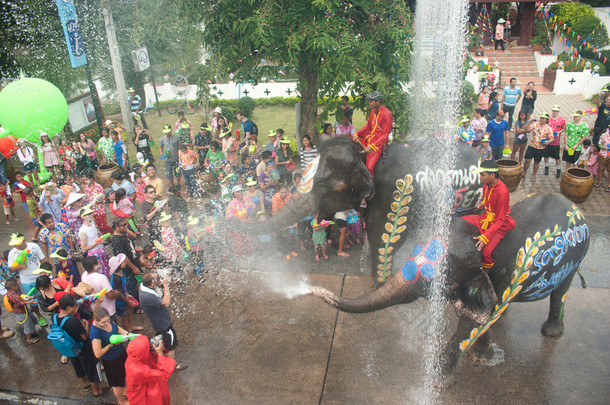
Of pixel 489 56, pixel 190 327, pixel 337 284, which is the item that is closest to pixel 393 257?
pixel 337 284

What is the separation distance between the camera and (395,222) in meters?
6.30

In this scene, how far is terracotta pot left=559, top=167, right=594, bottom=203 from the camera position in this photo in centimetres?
890

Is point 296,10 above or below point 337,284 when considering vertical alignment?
above

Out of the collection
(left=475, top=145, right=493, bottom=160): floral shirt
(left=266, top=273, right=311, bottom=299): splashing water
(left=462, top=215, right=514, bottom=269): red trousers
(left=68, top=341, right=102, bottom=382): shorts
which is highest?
(left=462, top=215, right=514, bottom=269): red trousers

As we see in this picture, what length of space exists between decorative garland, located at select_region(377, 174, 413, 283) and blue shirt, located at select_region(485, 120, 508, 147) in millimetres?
5084

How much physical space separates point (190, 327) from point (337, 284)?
227 cm

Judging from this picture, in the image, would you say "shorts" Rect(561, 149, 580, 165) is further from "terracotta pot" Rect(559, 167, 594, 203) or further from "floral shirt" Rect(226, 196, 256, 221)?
"floral shirt" Rect(226, 196, 256, 221)

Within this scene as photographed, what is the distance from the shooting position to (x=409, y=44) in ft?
29.4

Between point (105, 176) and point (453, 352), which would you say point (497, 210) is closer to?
point (453, 352)

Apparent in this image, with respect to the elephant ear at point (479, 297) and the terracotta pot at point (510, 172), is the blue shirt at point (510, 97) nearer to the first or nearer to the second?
the terracotta pot at point (510, 172)

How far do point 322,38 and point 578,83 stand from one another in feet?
44.5

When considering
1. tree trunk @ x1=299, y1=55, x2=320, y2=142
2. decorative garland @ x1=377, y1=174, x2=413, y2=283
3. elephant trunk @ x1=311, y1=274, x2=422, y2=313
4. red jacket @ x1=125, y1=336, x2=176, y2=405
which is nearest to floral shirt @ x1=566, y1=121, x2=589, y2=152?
tree trunk @ x1=299, y1=55, x2=320, y2=142

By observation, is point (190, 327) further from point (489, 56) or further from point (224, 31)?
point (489, 56)

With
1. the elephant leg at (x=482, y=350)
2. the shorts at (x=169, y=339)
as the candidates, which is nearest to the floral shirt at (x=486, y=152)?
the elephant leg at (x=482, y=350)
